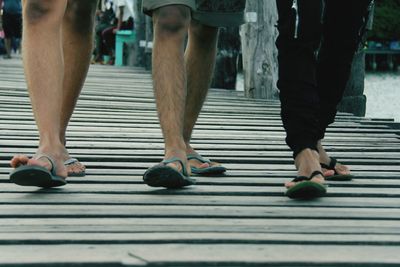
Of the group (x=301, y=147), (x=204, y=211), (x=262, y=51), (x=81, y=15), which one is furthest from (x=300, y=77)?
(x=262, y=51)

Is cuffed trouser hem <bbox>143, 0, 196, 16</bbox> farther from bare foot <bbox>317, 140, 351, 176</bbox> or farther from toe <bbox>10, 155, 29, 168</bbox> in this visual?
bare foot <bbox>317, 140, 351, 176</bbox>

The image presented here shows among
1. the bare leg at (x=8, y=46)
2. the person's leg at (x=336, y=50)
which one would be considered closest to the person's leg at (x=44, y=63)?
the person's leg at (x=336, y=50)

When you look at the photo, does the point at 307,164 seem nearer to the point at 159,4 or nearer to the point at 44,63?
the point at 159,4

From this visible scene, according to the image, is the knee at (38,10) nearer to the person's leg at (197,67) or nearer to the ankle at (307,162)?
the person's leg at (197,67)

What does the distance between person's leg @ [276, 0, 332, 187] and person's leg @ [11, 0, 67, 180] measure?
0.93 m

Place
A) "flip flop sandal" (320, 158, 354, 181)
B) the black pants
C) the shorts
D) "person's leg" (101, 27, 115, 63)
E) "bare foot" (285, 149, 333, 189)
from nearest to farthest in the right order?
"bare foot" (285, 149, 333, 189), the black pants, "flip flop sandal" (320, 158, 354, 181), the shorts, "person's leg" (101, 27, 115, 63)

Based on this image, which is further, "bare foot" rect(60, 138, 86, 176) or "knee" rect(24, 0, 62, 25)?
"bare foot" rect(60, 138, 86, 176)

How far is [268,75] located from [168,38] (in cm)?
699

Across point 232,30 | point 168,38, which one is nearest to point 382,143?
point 168,38

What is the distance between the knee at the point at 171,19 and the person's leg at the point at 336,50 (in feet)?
2.54

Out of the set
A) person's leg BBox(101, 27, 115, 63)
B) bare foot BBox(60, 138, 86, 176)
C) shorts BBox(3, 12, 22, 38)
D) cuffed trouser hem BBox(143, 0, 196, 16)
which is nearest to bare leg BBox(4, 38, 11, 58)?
shorts BBox(3, 12, 22, 38)

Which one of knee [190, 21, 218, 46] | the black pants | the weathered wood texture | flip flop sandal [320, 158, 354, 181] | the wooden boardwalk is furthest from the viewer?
the weathered wood texture

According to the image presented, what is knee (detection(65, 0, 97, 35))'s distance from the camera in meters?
5.39

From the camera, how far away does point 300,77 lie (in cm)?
510
